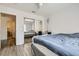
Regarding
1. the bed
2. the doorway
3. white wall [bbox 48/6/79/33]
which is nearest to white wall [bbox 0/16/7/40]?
the doorway

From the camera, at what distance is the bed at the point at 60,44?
39.1 inches

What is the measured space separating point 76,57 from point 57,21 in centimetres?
76

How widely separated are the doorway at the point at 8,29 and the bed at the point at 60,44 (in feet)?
1.24

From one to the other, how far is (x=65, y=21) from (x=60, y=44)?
41cm

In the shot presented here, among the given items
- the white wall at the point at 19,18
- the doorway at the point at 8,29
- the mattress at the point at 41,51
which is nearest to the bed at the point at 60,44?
the mattress at the point at 41,51

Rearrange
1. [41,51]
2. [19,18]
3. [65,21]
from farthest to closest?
1. [19,18]
2. [65,21]
3. [41,51]

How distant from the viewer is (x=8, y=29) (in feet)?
4.92

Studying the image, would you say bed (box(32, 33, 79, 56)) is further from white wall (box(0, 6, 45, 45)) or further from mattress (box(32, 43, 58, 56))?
white wall (box(0, 6, 45, 45))

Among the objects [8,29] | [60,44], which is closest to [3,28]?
[8,29]

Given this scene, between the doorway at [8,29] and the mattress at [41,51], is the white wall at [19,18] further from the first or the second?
the mattress at [41,51]

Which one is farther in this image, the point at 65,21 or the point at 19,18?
the point at 19,18

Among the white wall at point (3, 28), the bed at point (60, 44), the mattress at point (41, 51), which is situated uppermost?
the white wall at point (3, 28)

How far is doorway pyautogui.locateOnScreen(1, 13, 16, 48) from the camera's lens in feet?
4.94

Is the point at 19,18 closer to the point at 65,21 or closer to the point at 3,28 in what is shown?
the point at 3,28
